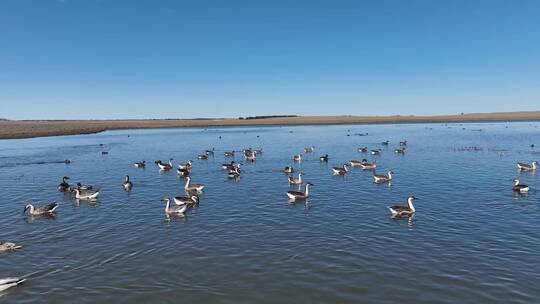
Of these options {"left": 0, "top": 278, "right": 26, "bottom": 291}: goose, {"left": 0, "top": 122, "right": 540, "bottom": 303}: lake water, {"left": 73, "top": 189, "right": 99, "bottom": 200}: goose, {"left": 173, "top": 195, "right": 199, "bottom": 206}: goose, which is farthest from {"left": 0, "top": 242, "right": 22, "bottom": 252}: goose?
{"left": 73, "top": 189, "right": 99, "bottom": 200}: goose

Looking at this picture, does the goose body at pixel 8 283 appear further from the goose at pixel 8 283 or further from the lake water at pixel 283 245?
the lake water at pixel 283 245

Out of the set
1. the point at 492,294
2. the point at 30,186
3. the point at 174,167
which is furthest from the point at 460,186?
the point at 30,186

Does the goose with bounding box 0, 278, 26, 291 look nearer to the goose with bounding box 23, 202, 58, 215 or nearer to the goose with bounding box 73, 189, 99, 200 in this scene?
the goose with bounding box 23, 202, 58, 215

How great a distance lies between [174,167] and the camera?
1522 inches

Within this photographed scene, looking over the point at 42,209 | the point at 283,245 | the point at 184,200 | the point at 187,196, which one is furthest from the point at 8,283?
the point at 187,196

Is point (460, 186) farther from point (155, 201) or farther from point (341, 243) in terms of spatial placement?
point (155, 201)

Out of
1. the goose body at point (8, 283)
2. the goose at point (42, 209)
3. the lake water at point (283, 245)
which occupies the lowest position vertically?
the lake water at point (283, 245)

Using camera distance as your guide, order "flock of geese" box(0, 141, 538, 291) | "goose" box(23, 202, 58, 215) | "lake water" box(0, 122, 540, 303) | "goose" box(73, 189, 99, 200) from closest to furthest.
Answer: "lake water" box(0, 122, 540, 303) → "flock of geese" box(0, 141, 538, 291) → "goose" box(23, 202, 58, 215) → "goose" box(73, 189, 99, 200)

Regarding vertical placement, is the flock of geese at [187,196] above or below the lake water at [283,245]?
above

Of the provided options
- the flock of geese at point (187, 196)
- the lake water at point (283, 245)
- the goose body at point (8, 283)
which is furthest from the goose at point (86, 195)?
the goose body at point (8, 283)

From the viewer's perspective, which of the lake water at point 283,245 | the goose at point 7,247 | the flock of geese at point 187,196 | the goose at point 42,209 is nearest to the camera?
the lake water at point 283,245

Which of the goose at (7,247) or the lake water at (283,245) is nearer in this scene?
the lake water at (283,245)

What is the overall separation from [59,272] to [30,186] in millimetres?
19016

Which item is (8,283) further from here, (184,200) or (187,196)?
(187,196)
